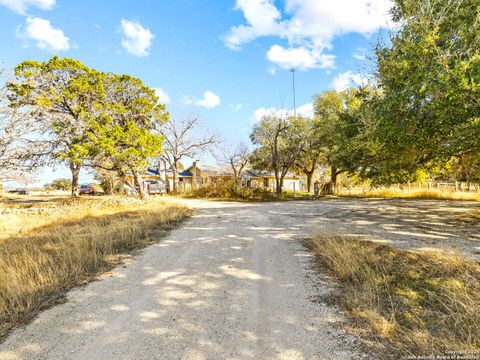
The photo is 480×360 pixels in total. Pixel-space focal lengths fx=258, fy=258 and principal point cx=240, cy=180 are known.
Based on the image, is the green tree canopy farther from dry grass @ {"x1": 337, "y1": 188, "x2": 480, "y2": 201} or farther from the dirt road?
dry grass @ {"x1": 337, "y1": 188, "x2": 480, "y2": 201}

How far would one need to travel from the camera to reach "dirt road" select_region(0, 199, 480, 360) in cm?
304

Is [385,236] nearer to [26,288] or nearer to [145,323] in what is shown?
[145,323]

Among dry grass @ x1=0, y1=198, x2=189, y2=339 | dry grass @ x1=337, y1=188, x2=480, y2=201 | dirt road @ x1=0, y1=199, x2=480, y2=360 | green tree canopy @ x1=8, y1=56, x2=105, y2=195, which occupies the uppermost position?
green tree canopy @ x1=8, y1=56, x2=105, y2=195

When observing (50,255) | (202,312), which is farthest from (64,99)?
(202,312)

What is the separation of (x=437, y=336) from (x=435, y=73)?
637 centimetres

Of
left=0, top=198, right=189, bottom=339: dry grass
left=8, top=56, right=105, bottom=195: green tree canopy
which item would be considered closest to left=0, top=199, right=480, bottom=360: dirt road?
left=0, top=198, right=189, bottom=339: dry grass

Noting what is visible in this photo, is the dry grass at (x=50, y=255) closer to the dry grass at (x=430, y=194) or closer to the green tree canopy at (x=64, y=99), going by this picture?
the green tree canopy at (x=64, y=99)

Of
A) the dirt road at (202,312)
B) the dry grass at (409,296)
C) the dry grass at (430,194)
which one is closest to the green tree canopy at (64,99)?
the dirt road at (202,312)

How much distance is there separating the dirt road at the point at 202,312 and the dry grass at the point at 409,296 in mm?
453

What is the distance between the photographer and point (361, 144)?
10.2m

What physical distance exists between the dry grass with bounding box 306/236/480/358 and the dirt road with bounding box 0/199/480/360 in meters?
0.45

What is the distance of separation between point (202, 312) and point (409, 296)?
3259mm

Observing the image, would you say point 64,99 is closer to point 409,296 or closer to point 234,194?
point 234,194

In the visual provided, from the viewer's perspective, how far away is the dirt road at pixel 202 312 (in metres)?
3.04
